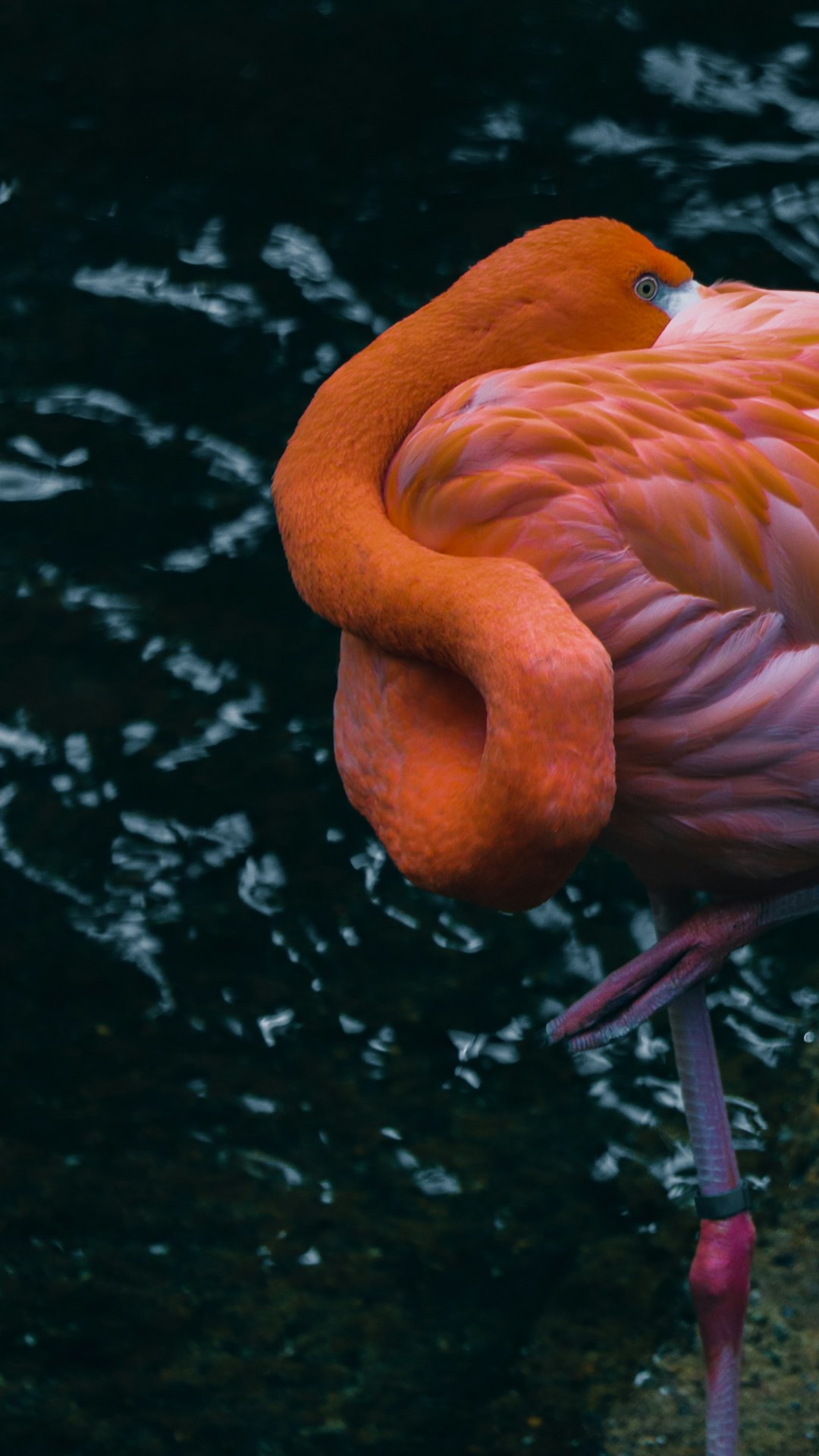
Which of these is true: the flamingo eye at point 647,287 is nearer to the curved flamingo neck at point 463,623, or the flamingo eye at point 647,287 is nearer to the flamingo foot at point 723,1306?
the curved flamingo neck at point 463,623

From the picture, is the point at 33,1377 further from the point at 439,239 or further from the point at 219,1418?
the point at 439,239

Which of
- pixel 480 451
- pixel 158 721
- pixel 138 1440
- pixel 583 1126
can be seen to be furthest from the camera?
pixel 158 721

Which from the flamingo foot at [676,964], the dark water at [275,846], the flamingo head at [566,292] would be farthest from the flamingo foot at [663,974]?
the dark water at [275,846]

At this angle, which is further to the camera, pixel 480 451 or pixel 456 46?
pixel 456 46

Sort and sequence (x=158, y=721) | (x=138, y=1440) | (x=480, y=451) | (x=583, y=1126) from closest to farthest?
(x=480, y=451), (x=138, y=1440), (x=583, y=1126), (x=158, y=721)

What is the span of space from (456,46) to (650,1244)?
222 cm

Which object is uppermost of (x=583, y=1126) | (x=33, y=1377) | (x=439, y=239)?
(x=439, y=239)

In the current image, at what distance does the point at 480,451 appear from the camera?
4.73 ft

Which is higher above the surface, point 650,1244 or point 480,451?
point 480,451

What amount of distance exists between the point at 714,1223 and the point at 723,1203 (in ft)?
0.11

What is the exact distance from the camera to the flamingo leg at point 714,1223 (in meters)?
1.91

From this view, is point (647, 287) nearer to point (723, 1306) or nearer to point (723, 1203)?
point (723, 1203)

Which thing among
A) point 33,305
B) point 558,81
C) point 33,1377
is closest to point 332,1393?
point 33,1377

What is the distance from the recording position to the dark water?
2375 mm
